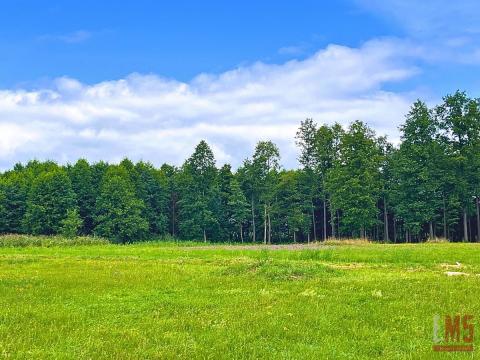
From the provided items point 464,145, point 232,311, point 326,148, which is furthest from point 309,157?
point 232,311

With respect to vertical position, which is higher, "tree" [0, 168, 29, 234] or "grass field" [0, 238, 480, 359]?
"tree" [0, 168, 29, 234]

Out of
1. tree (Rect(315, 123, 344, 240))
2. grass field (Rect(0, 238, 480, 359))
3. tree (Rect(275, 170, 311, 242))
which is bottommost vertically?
grass field (Rect(0, 238, 480, 359))

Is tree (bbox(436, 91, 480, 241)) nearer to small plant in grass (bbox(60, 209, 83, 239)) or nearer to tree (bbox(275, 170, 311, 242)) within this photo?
tree (bbox(275, 170, 311, 242))

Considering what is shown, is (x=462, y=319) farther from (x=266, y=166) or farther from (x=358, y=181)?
(x=266, y=166)

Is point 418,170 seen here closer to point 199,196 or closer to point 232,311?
point 199,196

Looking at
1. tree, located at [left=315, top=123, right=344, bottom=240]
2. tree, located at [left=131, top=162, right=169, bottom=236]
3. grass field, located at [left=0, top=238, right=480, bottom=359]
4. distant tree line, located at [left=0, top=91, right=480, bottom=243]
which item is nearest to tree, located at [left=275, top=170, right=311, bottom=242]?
distant tree line, located at [left=0, top=91, right=480, bottom=243]

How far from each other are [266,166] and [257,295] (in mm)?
81953

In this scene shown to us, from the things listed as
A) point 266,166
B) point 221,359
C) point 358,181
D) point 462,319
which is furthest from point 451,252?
point 266,166

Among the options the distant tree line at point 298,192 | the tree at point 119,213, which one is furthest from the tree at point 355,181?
the tree at point 119,213

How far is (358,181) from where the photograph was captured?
7462 cm

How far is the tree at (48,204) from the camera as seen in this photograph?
92.3m

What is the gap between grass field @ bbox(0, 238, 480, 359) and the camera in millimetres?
10406

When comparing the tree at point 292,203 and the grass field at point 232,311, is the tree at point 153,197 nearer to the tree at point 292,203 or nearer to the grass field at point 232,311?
the tree at point 292,203

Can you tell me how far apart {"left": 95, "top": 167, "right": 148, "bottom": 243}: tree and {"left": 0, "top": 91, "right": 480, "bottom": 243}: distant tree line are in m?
0.22
